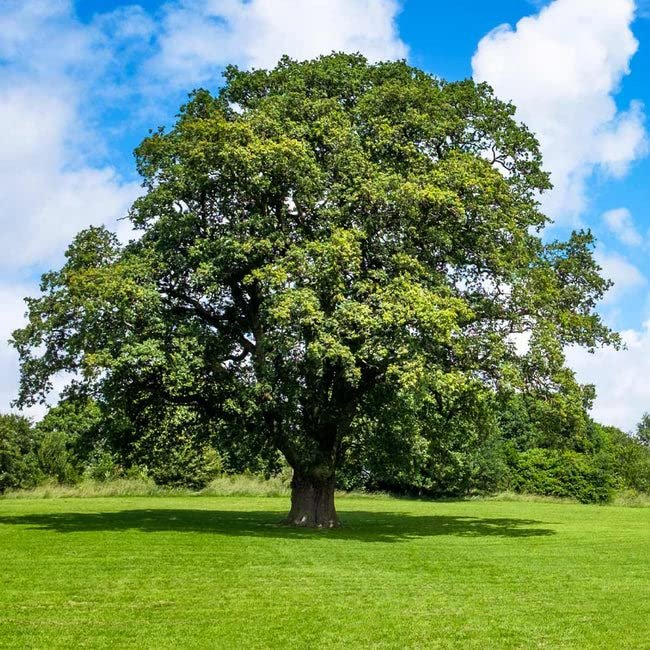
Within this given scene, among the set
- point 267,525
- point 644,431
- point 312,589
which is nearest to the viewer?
point 312,589

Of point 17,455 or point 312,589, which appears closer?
point 312,589

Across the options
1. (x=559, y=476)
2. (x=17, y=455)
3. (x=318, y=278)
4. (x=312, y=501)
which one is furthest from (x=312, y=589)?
(x=559, y=476)

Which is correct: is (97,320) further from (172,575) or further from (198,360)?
(172,575)

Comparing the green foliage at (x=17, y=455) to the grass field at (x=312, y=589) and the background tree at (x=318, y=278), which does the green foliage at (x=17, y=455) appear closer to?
the background tree at (x=318, y=278)

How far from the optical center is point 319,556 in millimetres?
19672

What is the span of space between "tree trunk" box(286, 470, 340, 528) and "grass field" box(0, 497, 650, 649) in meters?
2.39

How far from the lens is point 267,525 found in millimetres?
29750

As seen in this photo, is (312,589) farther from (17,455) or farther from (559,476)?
(559,476)

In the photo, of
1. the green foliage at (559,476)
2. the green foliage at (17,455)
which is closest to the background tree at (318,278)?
the green foliage at (17,455)

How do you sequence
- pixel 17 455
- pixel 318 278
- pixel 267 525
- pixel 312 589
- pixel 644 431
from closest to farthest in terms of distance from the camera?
pixel 312 589
pixel 318 278
pixel 267 525
pixel 17 455
pixel 644 431

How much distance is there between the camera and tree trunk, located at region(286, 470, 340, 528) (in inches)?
1154

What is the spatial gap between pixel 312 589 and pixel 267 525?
15589 millimetres

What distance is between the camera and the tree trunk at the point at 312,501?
96.2ft

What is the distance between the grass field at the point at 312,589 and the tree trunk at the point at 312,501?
239 cm
